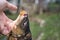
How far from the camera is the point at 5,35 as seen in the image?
5.53 ft

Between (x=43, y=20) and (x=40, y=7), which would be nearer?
(x=43, y=20)

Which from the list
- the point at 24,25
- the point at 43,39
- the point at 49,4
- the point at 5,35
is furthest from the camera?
the point at 49,4

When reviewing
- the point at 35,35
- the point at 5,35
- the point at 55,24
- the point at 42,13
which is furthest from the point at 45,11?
the point at 5,35

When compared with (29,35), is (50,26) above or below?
below

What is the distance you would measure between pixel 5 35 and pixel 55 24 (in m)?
5.48

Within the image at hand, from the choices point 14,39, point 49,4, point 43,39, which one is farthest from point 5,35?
point 49,4

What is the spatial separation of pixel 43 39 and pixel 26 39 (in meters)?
4.16

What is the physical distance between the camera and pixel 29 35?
1568 mm

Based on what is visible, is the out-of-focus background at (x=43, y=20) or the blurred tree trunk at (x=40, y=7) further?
the blurred tree trunk at (x=40, y=7)

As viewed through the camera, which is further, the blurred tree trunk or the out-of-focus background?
the blurred tree trunk

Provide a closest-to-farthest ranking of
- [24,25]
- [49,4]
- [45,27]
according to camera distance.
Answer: [24,25] < [45,27] < [49,4]

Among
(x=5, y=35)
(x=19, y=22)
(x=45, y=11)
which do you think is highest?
(x=19, y=22)

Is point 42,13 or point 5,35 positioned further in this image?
point 42,13

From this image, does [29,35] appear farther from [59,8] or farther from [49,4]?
[49,4]
